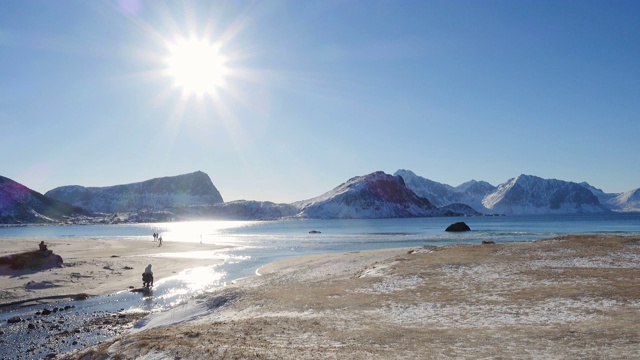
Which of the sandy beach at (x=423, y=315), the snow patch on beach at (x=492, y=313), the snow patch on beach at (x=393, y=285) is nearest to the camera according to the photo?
the sandy beach at (x=423, y=315)

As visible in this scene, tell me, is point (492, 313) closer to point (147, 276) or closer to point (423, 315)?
point (423, 315)

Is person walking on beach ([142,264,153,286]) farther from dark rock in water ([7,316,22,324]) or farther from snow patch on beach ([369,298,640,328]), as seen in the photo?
snow patch on beach ([369,298,640,328])

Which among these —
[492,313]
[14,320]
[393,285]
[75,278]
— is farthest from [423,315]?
[75,278]

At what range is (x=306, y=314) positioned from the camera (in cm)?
1920

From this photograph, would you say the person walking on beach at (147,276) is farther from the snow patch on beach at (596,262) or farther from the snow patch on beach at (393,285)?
the snow patch on beach at (596,262)

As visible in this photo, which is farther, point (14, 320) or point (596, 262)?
point (596, 262)

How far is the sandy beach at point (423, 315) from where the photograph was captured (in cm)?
1280

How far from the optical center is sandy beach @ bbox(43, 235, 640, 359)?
12797 millimetres

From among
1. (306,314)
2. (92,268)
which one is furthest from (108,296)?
(306,314)

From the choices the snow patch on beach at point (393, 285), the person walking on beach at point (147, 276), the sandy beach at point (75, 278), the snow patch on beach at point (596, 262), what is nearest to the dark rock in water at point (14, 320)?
the sandy beach at point (75, 278)

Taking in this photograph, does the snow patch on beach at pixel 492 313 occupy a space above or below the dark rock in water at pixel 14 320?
above

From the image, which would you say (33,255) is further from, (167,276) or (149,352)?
(149,352)

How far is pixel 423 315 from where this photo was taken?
17.6m

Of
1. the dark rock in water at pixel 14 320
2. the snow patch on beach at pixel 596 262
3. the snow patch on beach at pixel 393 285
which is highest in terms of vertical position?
the snow patch on beach at pixel 596 262
